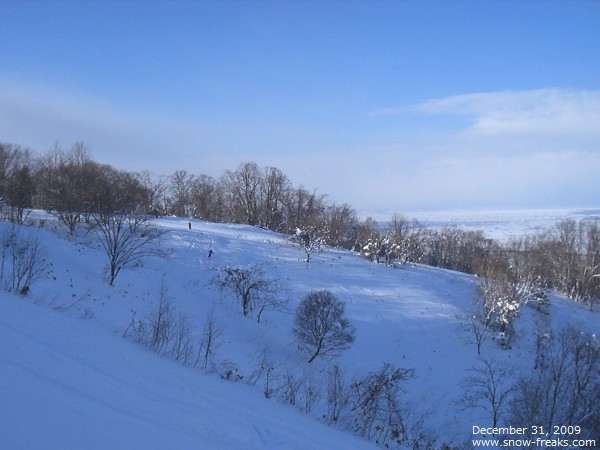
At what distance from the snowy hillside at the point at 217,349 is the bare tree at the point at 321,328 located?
90cm

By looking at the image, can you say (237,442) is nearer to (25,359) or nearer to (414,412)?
(25,359)

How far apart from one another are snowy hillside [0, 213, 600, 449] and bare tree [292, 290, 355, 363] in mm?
899

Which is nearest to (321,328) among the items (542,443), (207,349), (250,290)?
(250,290)

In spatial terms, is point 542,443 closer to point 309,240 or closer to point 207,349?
point 207,349

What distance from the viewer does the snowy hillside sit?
4.19 metres

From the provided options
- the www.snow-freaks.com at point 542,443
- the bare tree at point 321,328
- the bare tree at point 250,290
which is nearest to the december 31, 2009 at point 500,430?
the www.snow-freaks.com at point 542,443

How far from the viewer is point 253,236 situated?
1709 inches

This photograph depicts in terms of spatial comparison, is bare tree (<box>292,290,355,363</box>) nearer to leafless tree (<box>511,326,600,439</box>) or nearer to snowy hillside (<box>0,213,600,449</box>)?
snowy hillside (<box>0,213,600,449</box>)

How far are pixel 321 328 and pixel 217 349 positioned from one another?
20.3 ft

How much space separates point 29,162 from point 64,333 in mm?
40763

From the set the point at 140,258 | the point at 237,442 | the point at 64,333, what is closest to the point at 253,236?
the point at 140,258

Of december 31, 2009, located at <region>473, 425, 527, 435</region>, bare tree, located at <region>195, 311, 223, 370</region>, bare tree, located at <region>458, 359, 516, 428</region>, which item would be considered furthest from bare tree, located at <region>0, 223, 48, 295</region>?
Result: bare tree, located at <region>458, 359, 516, 428</region>

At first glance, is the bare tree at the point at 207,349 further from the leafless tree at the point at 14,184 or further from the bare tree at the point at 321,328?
the leafless tree at the point at 14,184

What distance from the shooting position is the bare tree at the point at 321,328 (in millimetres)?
21016
